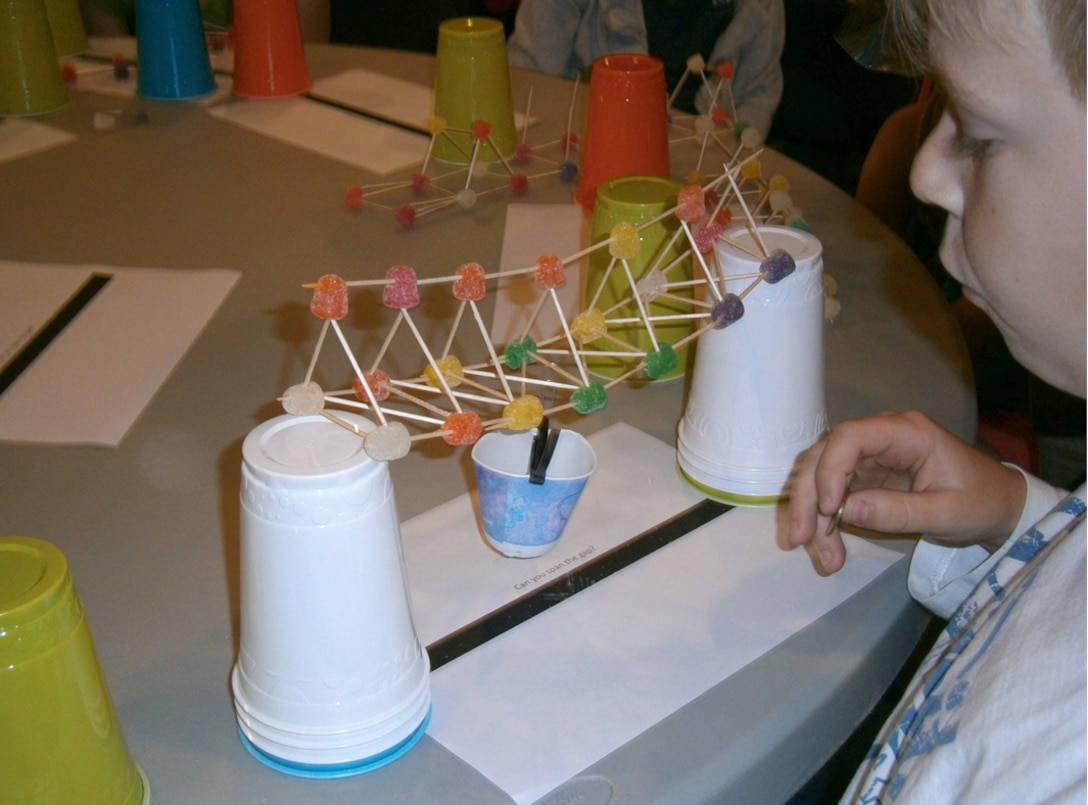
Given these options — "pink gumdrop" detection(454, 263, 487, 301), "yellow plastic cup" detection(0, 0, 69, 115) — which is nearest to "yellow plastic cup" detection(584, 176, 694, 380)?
"pink gumdrop" detection(454, 263, 487, 301)

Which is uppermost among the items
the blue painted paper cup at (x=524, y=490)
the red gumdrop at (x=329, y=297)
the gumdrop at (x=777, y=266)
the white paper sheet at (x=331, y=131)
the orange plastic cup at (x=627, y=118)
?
the red gumdrop at (x=329, y=297)

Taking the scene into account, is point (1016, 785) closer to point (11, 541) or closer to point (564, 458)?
point (564, 458)

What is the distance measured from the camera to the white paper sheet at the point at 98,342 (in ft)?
2.90

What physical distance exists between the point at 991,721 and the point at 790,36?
2.02m

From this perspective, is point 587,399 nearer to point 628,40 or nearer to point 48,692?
point 48,692

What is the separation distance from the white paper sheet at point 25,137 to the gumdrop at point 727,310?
1.05 meters

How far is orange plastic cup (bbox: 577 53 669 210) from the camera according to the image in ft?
3.88

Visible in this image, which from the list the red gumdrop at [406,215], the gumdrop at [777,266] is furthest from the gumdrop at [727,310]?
the red gumdrop at [406,215]

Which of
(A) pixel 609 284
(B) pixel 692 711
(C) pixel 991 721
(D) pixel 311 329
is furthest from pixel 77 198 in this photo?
(C) pixel 991 721

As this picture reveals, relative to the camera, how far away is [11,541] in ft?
1.68

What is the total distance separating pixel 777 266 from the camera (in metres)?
0.73

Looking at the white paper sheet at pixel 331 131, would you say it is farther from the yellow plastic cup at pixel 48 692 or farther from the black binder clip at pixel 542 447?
the yellow plastic cup at pixel 48 692

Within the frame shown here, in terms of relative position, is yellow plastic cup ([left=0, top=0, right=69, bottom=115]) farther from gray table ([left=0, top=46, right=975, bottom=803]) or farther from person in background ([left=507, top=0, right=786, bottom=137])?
person in background ([left=507, top=0, right=786, bottom=137])

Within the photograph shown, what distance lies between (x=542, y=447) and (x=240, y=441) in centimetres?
29
